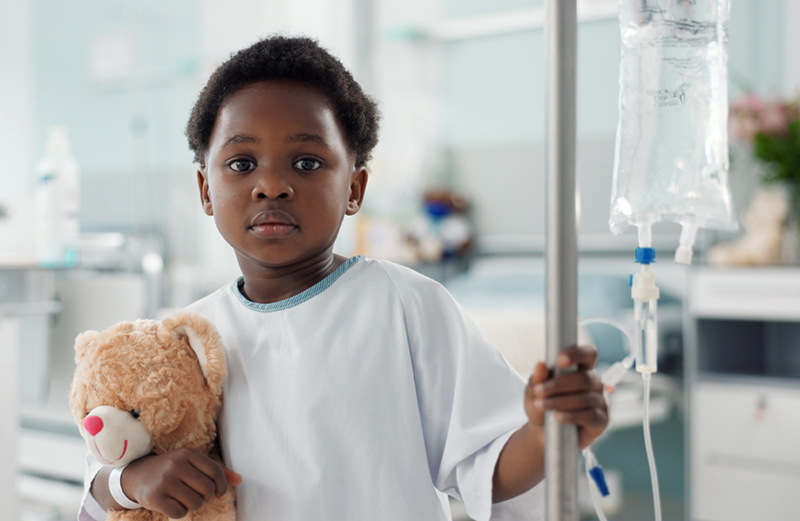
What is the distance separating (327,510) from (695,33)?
1.74ft

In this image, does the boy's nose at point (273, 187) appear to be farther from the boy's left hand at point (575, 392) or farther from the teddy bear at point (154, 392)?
the boy's left hand at point (575, 392)

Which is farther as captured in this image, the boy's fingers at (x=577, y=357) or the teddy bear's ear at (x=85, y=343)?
the teddy bear's ear at (x=85, y=343)

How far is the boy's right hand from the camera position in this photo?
0.61m

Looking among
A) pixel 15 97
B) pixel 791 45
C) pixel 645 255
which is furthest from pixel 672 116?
pixel 15 97

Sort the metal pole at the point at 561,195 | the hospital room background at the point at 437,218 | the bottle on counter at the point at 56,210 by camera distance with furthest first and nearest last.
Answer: the hospital room background at the point at 437,218, the bottle on counter at the point at 56,210, the metal pole at the point at 561,195

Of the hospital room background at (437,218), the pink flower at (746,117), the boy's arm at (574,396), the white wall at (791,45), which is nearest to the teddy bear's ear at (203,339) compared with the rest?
the boy's arm at (574,396)

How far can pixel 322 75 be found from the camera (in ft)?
2.33

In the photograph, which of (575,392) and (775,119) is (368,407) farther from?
(775,119)

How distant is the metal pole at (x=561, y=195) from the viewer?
0.44 m

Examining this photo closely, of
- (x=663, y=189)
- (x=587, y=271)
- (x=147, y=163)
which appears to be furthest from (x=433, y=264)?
(x=663, y=189)

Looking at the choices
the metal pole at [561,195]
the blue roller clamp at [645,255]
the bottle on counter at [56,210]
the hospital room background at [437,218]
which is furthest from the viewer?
the hospital room background at [437,218]

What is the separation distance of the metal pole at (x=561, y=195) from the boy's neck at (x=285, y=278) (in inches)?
12.5

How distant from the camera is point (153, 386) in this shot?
0.66m

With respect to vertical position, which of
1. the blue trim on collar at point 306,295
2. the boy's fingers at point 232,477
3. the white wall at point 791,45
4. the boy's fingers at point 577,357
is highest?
the white wall at point 791,45
